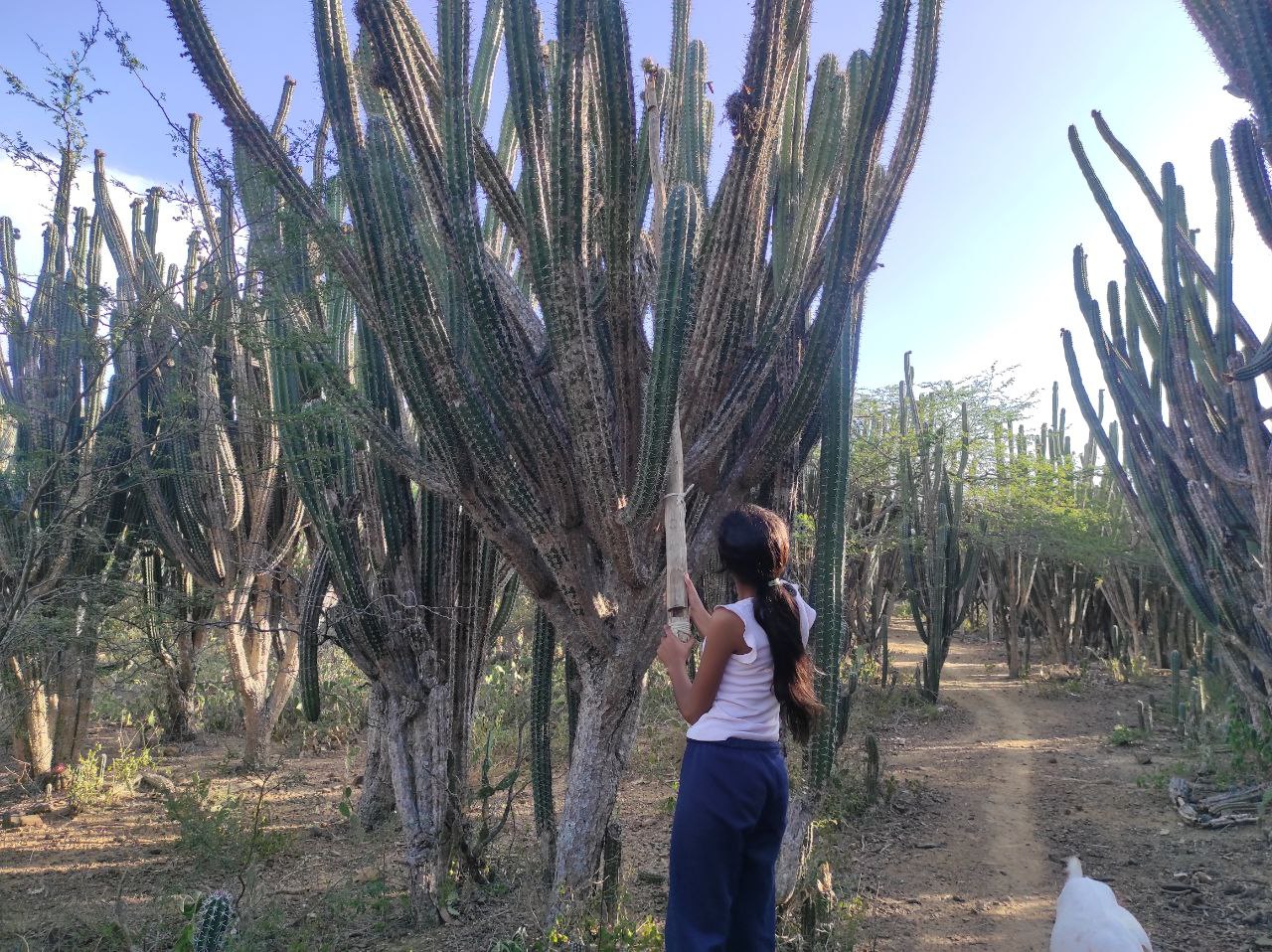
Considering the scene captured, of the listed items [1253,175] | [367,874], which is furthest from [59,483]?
[1253,175]

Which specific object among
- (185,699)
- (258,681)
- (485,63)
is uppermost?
(485,63)

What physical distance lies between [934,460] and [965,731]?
3471 mm

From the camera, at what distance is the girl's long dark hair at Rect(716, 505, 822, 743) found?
2.31m

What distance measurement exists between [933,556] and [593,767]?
24.5 ft

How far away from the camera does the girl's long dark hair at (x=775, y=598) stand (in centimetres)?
231

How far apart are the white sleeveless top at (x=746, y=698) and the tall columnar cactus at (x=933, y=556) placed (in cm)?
802

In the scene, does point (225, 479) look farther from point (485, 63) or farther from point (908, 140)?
point (908, 140)

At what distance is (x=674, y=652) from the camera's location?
2.39 m

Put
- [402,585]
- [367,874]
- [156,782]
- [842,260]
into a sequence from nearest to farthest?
[842,260] < [402,585] < [367,874] < [156,782]

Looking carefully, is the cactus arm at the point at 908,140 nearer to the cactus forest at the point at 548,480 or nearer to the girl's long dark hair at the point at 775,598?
the cactus forest at the point at 548,480

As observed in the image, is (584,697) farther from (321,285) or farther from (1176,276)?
(1176,276)

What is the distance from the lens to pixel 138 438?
537cm

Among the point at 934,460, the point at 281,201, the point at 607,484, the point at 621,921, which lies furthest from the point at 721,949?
the point at 934,460

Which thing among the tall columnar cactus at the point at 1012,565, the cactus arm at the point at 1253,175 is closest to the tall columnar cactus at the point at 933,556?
the tall columnar cactus at the point at 1012,565
